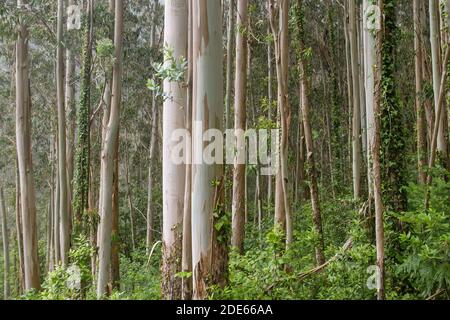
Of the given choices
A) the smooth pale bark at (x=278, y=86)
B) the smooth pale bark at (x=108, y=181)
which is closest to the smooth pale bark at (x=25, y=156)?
the smooth pale bark at (x=108, y=181)

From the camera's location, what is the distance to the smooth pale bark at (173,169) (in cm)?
569

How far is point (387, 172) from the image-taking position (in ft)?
17.6

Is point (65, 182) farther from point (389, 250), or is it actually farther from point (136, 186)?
point (136, 186)

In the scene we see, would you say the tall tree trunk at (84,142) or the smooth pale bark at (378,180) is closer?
the smooth pale bark at (378,180)

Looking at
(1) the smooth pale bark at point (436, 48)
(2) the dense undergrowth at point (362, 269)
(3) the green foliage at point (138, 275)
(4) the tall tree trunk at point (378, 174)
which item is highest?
(1) the smooth pale bark at point (436, 48)

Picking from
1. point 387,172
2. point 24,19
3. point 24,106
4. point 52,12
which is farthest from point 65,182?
point 387,172

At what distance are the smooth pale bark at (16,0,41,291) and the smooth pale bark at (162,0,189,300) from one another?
6.96 m

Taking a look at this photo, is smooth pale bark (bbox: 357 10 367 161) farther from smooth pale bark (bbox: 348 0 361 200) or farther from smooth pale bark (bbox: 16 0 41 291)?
smooth pale bark (bbox: 16 0 41 291)

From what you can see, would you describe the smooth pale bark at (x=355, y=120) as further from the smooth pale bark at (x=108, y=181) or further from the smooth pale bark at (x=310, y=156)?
the smooth pale bark at (x=108, y=181)

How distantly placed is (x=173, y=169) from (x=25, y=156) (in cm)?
717

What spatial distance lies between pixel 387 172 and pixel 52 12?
→ 10.6m

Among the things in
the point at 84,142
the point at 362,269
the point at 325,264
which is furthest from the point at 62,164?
the point at 362,269

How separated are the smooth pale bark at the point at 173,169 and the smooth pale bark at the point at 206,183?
119 cm

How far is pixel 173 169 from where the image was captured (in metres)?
5.93
